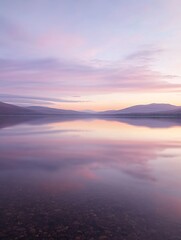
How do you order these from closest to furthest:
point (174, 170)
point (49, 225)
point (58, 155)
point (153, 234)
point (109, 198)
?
point (153, 234) → point (49, 225) → point (109, 198) → point (174, 170) → point (58, 155)

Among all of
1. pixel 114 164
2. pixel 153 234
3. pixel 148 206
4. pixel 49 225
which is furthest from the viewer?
pixel 114 164

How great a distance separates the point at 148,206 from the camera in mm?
7598

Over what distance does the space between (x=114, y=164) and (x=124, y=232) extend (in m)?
7.48

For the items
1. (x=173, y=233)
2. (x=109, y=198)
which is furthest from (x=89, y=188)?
(x=173, y=233)

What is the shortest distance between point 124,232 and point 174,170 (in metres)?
7.04

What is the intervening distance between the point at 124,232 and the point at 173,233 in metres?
1.32

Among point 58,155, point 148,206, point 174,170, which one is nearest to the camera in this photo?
point 148,206

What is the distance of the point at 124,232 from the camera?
608 cm

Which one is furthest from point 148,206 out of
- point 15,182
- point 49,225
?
point 15,182

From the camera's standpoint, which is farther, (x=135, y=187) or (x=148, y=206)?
(x=135, y=187)

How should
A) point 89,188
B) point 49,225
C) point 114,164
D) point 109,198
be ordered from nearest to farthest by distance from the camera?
point 49,225
point 109,198
point 89,188
point 114,164

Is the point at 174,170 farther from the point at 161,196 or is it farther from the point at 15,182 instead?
the point at 15,182

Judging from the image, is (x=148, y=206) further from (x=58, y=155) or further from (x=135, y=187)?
(x=58, y=155)

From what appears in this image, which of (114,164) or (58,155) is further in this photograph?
(58,155)
